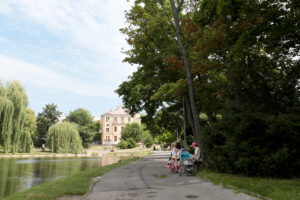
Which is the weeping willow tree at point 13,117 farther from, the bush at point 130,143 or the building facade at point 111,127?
the building facade at point 111,127

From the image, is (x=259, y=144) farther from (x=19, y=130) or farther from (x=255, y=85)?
(x=19, y=130)

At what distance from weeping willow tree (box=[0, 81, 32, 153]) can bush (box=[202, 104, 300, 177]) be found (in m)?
28.3

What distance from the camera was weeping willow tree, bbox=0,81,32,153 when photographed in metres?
30.9

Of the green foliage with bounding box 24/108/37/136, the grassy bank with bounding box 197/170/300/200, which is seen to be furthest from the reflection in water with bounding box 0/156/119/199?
the green foliage with bounding box 24/108/37/136

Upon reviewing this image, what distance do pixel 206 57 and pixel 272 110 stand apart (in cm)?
472

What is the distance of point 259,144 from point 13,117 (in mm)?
31038

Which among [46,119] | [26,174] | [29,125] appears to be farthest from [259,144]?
[46,119]

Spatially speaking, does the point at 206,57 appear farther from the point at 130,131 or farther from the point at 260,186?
the point at 130,131

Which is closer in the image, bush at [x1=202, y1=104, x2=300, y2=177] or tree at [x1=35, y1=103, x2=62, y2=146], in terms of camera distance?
bush at [x1=202, y1=104, x2=300, y2=177]

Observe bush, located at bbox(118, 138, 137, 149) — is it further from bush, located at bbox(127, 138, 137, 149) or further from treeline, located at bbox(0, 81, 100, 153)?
treeline, located at bbox(0, 81, 100, 153)

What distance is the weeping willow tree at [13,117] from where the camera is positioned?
30.9 metres

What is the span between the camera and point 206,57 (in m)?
13.3

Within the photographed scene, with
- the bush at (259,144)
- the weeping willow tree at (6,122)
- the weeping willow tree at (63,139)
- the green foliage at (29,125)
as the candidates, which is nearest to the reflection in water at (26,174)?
the weeping willow tree at (6,122)

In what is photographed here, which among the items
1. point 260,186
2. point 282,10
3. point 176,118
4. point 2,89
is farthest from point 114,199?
point 2,89
